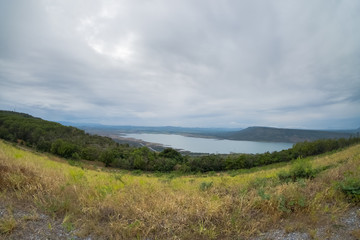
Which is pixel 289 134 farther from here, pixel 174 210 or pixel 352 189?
pixel 174 210

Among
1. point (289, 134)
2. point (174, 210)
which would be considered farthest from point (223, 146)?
point (174, 210)

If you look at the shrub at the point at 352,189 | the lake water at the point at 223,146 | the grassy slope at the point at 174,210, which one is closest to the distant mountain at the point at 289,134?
the lake water at the point at 223,146

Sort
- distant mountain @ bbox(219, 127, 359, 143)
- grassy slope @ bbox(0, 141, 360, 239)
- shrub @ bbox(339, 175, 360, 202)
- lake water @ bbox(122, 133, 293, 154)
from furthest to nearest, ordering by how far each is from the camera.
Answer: distant mountain @ bbox(219, 127, 359, 143)
lake water @ bbox(122, 133, 293, 154)
shrub @ bbox(339, 175, 360, 202)
grassy slope @ bbox(0, 141, 360, 239)

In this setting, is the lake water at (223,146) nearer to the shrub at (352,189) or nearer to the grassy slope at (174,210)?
the shrub at (352,189)

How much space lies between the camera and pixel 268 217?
3533 mm

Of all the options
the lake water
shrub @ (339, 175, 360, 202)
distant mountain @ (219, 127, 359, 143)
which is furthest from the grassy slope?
distant mountain @ (219, 127, 359, 143)

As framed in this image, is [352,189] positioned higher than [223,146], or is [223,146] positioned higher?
[352,189]

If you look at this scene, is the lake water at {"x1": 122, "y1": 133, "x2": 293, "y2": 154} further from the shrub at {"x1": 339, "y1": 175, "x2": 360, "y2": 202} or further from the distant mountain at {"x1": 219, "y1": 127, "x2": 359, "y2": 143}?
the shrub at {"x1": 339, "y1": 175, "x2": 360, "y2": 202}

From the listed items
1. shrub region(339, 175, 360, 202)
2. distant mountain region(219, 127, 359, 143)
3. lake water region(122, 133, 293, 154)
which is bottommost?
lake water region(122, 133, 293, 154)

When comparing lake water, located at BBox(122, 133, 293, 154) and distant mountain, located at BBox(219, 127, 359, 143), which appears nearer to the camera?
lake water, located at BBox(122, 133, 293, 154)

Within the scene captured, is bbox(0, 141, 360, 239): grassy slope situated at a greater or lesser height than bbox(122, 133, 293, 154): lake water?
greater

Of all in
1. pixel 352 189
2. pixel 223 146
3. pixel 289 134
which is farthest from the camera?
pixel 289 134

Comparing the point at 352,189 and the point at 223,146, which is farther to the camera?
the point at 223,146

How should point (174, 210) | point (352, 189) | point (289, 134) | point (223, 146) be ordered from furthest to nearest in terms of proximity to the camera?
point (289, 134) → point (223, 146) → point (352, 189) → point (174, 210)
